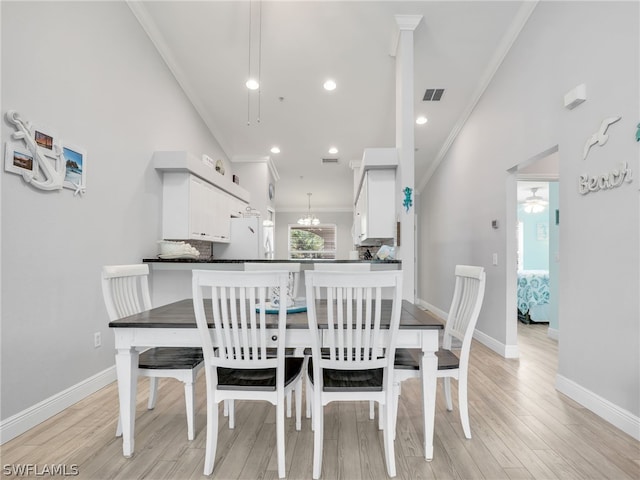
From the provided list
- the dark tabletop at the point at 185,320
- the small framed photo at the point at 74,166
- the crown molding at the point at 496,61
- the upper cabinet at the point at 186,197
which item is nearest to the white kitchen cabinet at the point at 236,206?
the upper cabinet at the point at 186,197

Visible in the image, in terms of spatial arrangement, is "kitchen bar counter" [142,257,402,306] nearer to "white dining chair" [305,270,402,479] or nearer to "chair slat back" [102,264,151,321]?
"chair slat back" [102,264,151,321]

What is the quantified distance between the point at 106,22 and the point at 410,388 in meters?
4.11

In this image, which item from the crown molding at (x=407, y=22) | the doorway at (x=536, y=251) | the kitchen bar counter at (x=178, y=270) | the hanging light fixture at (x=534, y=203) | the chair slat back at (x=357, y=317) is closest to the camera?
the chair slat back at (x=357, y=317)

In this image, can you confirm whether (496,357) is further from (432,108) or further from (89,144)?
(89,144)

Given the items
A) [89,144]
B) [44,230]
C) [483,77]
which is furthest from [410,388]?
[483,77]

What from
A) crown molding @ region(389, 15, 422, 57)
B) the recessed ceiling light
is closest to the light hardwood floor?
crown molding @ region(389, 15, 422, 57)

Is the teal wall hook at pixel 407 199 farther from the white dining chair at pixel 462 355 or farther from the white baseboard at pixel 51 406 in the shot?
the white baseboard at pixel 51 406

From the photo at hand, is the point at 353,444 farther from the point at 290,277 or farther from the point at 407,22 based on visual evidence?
the point at 407,22

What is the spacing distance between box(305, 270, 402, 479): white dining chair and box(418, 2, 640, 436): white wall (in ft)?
5.35

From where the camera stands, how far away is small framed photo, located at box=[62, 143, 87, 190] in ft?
8.38

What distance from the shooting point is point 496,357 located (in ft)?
12.3

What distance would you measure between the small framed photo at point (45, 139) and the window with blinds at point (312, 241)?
900cm

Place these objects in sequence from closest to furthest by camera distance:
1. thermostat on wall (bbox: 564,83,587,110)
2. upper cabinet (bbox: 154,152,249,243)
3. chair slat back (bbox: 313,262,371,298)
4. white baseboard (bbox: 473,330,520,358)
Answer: thermostat on wall (bbox: 564,83,587,110), chair slat back (bbox: 313,262,371,298), white baseboard (bbox: 473,330,520,358), upper cabinet (bbox: 154,152,249,243)

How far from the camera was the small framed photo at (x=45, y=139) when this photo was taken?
228 centimetres
